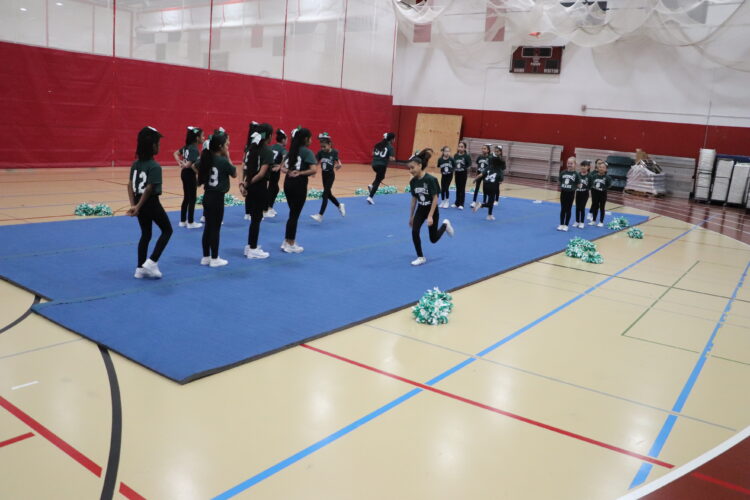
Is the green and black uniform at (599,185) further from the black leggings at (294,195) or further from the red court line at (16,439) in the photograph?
the red court line at (16,439)

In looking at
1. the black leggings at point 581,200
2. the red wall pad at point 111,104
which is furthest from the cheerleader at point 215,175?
the red wall pad at point 111,104

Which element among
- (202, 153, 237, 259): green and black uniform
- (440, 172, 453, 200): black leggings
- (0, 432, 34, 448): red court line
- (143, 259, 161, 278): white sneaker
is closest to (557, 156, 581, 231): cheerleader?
(440, 172, 453, 200): black leggings

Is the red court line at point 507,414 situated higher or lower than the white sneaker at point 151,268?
lower

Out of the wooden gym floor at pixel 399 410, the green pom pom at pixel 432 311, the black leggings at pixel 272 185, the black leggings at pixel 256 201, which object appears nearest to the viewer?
the wooden gym floor at pixel 399 410

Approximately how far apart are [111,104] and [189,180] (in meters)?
10.1

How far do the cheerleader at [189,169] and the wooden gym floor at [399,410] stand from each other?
3420 millimetres

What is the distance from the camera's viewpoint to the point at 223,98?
68.0 feet

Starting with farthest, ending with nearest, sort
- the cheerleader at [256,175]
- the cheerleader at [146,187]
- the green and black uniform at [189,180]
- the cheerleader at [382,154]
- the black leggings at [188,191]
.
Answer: the cheerleader at [382,154], the black leggings at [188,191], the green and black uniform at [189,180], the cheerleader at [256,175], the cheerleader at [146,187]

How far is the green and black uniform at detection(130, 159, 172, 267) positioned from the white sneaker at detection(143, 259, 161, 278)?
52mm

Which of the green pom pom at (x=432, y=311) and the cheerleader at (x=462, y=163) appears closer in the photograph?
→ the green pom pom at (x=432, y=311)

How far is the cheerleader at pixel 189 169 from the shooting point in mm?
8898

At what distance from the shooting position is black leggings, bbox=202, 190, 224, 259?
24.4 ft

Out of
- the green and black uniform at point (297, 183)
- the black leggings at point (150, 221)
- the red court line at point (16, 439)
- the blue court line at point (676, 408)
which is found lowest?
the red court line at point (16, 439)

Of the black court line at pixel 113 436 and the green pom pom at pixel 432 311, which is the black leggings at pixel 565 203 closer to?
the green pom pom at pixel 432 311
